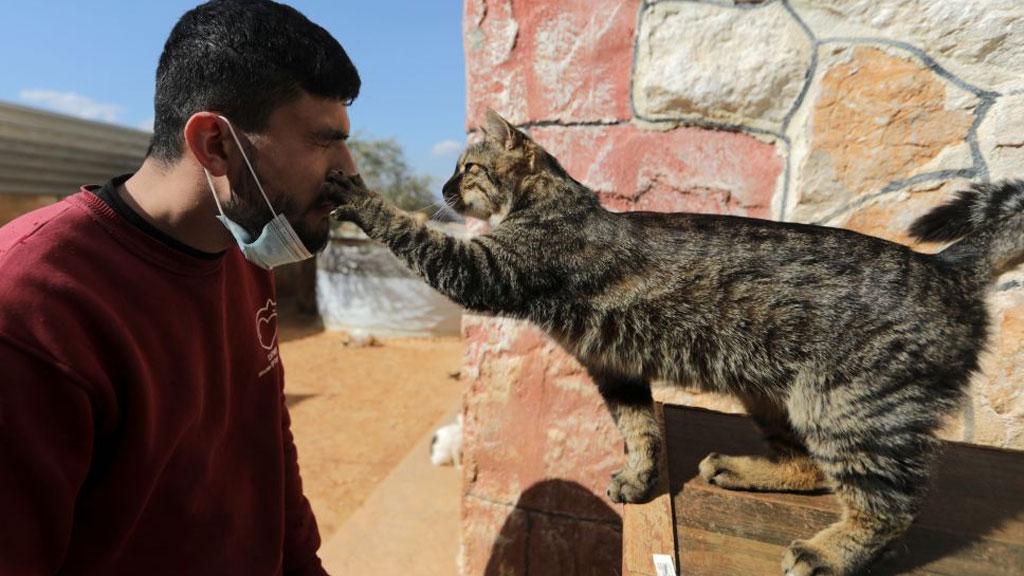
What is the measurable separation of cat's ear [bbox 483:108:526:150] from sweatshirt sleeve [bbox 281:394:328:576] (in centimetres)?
124

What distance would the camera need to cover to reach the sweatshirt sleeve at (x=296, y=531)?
1.88 m

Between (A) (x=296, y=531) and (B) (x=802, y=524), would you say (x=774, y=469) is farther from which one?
(A) (x=296, y=531)

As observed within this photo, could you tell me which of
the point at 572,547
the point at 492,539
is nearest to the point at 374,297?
the point at 492,539

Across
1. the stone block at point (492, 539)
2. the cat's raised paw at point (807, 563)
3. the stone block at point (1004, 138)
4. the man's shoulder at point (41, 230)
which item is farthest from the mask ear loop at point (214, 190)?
the stone block at point (1004, 138)

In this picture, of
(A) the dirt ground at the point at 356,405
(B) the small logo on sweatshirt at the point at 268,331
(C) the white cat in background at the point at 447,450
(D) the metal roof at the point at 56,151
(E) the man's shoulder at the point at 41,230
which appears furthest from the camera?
(D) the metal roof at the point at 56,151

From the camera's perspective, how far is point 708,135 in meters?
2.17

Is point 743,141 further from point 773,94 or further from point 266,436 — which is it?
point 266,436

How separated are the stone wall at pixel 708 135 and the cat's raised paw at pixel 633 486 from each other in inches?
25.7

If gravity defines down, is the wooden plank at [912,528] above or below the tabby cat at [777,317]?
below

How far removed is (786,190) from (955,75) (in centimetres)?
63

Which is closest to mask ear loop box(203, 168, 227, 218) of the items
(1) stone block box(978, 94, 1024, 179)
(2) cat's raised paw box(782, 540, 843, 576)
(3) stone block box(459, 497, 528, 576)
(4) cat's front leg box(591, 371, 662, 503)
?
(4) cat's front leg box(591, 371, 662, 503)

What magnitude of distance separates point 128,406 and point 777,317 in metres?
1.65

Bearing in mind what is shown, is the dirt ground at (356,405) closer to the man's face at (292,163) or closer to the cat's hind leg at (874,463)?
the man's face at (292,163)

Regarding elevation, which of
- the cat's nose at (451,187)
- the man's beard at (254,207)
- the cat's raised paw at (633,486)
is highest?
the man's beard at (254,207)
